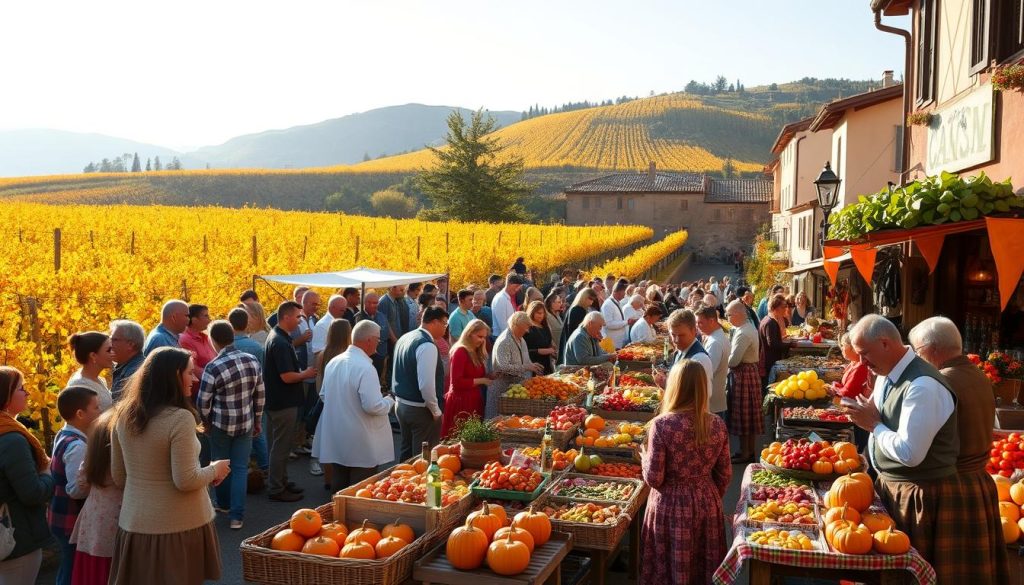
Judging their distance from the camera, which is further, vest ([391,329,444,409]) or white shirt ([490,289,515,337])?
white shirt ([490,289,515,337])

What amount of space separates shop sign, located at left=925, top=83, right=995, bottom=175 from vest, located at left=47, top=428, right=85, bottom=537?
27.6ft

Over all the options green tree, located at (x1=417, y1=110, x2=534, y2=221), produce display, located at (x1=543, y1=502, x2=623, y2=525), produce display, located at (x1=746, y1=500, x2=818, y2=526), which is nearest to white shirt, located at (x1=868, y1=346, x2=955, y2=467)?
produce display, located at (x1=746, y1=500, x2=818, y2=526)

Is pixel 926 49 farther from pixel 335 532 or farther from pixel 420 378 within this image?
pixel 335 532

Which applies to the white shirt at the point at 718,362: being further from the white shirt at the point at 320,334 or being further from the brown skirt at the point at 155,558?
the brown skirt at the point at 155,558

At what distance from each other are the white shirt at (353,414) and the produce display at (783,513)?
127 inches

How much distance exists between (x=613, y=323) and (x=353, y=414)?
7016 millimetres

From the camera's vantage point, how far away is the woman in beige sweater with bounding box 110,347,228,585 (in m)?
4.27

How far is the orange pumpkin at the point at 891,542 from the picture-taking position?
4492 millimetres

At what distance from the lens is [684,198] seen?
204 feet

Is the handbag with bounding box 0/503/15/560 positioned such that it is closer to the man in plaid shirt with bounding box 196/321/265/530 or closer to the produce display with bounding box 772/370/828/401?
the man in plaid shirt with bounding box 196/321/265/530

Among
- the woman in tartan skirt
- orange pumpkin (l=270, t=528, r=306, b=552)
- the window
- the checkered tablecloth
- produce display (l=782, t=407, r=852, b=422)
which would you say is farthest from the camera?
the window

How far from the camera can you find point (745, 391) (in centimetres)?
968

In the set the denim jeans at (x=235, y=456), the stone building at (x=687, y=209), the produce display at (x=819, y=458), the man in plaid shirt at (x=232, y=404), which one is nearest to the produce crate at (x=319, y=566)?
the man in plaid shirt at (x=232, y=404)

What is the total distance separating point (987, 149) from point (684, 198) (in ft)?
180
